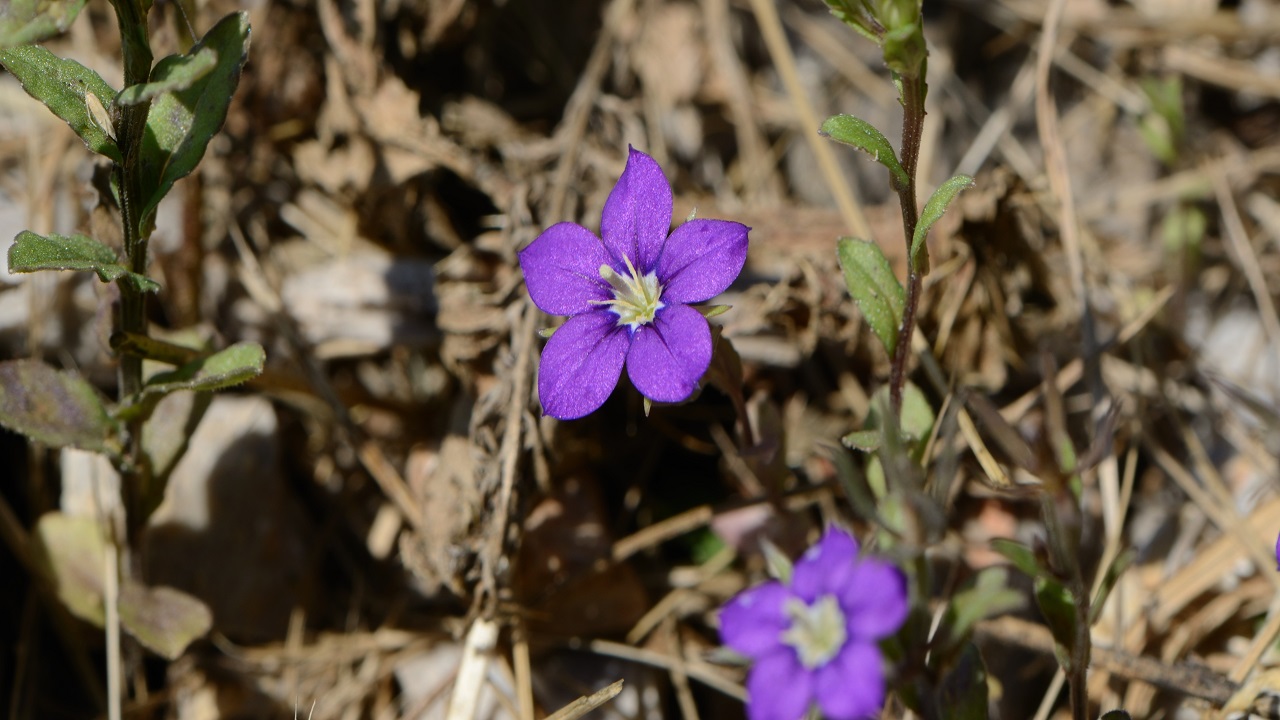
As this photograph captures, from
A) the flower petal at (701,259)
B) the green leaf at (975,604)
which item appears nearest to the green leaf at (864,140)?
the flower petal at (701,259)

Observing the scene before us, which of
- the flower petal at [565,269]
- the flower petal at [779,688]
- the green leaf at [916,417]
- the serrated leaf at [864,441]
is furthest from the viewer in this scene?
the green leaf at [916,417]

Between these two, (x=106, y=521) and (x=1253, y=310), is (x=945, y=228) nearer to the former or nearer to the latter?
(x=1253, y=310)

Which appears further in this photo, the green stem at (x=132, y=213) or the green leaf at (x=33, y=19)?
the green stem at (x=132, y=213)

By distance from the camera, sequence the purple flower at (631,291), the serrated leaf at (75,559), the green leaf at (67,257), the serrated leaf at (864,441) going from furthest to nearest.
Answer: the serrated leaf at (75,559)
the serrated leaf at (864,441)
the purple flower at (631,291)
the green leaf at (67,257)

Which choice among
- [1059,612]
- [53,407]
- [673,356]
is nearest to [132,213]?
[53,407]

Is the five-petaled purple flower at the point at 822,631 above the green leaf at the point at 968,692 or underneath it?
above

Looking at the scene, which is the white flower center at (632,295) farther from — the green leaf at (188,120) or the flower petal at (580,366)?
the green leaf at (188,120)
